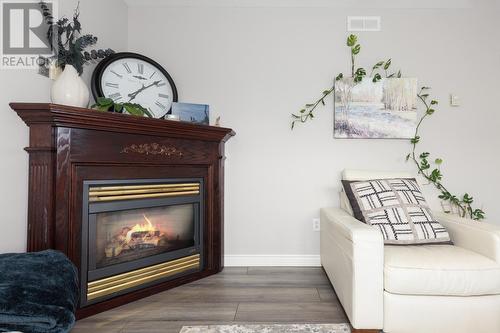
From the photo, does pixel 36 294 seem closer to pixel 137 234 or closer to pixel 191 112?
pixel 137 234

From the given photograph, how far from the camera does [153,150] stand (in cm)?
191

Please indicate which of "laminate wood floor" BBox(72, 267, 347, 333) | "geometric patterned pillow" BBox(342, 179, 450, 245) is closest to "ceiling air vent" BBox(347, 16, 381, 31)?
"geometric patterned pillow" BBox(342, 179, 450, 245)

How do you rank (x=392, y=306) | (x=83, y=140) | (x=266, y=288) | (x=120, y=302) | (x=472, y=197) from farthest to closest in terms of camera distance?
(x=472, y=197)
(x=266, y=288)
(x=120, y=302)
(x=83, y=140)
(x=392, y=306)

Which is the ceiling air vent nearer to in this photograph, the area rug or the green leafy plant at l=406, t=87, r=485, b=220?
the green leafy plant at l=406, t=87, r=485, b=220

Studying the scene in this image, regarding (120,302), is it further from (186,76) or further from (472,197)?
(472,197)

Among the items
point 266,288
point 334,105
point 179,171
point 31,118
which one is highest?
point 334,105

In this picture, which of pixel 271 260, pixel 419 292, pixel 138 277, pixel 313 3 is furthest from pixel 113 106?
pixel 419 292

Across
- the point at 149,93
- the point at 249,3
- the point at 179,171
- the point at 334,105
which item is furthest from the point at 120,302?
the point at 249,3

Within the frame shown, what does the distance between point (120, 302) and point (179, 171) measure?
0.94 metres

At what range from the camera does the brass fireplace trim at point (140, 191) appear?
171cm

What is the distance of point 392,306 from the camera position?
4.65ft

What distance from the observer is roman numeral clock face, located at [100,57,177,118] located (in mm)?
2211

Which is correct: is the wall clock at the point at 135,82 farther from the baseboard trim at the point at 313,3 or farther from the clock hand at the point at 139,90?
the baseboard trim at the point at 313,3

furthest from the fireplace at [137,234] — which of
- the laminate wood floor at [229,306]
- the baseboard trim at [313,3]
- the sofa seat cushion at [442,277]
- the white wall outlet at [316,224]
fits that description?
the baseboard trim at [313,3]
